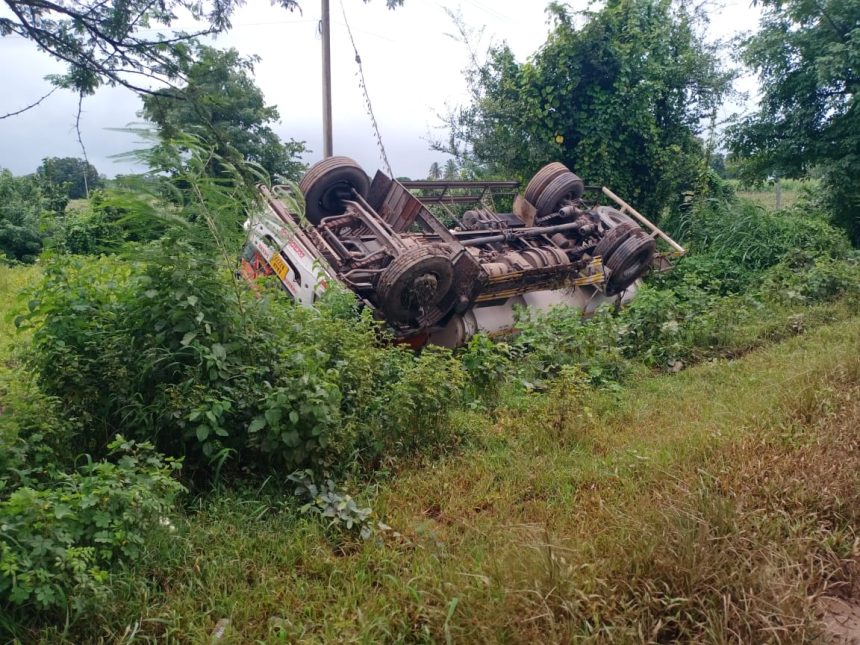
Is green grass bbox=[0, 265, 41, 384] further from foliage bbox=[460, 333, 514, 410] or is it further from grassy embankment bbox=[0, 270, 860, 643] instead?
foliage bbox=[460, 333, 514, 410]

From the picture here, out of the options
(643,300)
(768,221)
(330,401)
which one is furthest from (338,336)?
(768,221)

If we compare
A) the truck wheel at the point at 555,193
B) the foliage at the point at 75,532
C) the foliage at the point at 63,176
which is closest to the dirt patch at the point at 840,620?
the foliage at the point at 75,532

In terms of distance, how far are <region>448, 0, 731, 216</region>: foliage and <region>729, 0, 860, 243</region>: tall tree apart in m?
0.89

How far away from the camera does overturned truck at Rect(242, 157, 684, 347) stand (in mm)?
6289

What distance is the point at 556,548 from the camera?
2.63 m

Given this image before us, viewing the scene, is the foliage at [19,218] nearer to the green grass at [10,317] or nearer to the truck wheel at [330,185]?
the green grass at [10,317]

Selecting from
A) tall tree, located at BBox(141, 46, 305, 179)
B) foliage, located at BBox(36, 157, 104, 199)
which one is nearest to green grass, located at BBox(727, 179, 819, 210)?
tall tree, located at BBox(141, 46, 305, 179)

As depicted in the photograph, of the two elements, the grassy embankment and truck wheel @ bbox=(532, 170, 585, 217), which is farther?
truck wheel @ bbox=(532, 170, 585, 217)

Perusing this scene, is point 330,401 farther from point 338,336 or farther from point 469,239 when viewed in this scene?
point 469,239

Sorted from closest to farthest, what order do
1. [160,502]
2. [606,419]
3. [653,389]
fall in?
[160,502]
[606,419]
[653,389]

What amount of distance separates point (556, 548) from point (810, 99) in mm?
11805

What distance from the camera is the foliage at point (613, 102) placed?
38.4 feet

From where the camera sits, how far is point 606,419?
4.75m

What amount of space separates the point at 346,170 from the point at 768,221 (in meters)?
7.49
